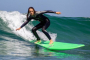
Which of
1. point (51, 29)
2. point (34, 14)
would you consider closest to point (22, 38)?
point (34, 14)

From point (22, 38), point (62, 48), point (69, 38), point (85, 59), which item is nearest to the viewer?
point (85, 59)

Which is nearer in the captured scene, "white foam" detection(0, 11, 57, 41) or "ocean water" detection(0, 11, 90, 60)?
"ocean water" detection(0, 11, 90, 60)

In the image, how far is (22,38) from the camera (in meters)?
9.21

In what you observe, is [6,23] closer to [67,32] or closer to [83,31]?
[67,32]

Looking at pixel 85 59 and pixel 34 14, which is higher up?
pixel 34 14

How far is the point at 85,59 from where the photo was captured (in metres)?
5.42

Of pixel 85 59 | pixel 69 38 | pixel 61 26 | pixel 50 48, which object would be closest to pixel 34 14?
pixel 50 48

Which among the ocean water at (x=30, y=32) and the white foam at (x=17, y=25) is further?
the white foam at (x=17, y=25)

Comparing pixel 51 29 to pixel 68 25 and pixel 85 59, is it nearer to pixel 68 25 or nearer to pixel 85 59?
pixel 68 25

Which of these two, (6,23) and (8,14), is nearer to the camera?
(6,23)

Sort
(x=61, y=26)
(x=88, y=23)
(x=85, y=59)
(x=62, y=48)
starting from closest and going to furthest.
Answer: (x=85, y=59) < (x=62, y=48) < (x=61, y=26) < (x=88, y=23)

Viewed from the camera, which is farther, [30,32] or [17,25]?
[17,25]

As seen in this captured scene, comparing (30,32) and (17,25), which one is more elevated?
(17,25)

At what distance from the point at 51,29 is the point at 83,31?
2.08m
